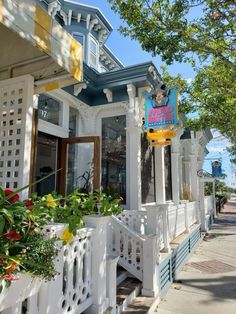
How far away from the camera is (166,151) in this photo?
393 inches

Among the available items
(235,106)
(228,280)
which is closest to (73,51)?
(228,280)

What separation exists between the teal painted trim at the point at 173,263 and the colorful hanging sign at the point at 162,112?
265 cm

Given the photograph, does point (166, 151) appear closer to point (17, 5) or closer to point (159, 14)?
point (159, 14)

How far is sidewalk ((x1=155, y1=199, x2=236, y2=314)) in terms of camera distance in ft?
14.3

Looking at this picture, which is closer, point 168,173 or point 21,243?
point 21,243

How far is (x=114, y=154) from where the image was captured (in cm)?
684

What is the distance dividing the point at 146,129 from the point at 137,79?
1.14m

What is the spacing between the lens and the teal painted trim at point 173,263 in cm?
477

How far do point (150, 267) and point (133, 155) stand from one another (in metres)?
2.67

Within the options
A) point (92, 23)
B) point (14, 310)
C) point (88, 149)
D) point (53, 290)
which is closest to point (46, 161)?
point (88, 149)

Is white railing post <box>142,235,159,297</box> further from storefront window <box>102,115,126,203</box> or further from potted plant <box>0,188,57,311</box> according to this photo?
potted plant <box>0,188,57,311</box>

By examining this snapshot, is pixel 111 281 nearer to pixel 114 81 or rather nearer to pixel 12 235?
pixel 12 235

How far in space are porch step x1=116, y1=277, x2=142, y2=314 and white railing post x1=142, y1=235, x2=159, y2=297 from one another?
15 cm

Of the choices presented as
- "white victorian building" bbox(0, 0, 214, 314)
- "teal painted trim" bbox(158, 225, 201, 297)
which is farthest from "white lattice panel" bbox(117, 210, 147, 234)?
"teal painted trim" bbox(158, 225, 201, 297)
